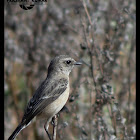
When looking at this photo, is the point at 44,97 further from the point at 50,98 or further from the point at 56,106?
the point at 56,106

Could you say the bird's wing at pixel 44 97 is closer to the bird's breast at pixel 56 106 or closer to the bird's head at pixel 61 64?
the bird's breast at pixel 56 106

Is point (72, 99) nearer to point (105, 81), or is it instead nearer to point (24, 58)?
point (105, 81)

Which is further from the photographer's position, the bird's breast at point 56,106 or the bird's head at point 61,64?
the bird's head at point 61,64

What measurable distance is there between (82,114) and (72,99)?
2.81 meters

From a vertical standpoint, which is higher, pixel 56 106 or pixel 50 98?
pixel 50 98

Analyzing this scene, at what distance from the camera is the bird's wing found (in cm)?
498

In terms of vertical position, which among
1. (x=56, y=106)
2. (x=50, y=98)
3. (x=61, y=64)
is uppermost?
(x=61, y=64)

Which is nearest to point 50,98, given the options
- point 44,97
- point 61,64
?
point 44,97

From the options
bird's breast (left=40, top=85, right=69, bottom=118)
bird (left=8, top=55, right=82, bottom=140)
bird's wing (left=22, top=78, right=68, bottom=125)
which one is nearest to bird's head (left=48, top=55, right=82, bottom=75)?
bird (left=8, top=55, right=82, bottom=140)

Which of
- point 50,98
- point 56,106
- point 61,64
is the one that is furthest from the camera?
point 61,64

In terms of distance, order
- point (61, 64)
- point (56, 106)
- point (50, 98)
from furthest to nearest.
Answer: point (61, 64) → point (50, 98) → point (56, 106)

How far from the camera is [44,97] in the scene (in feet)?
16.7

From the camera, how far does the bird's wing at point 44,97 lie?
4.98 meters

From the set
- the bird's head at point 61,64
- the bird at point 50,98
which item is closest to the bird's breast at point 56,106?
the bird at point 50,98
